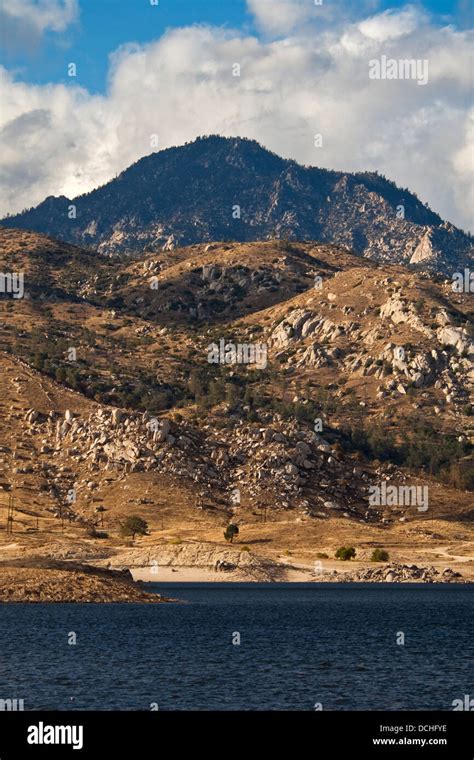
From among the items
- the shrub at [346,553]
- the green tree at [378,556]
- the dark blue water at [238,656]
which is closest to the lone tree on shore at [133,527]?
the shrub at [346,553]

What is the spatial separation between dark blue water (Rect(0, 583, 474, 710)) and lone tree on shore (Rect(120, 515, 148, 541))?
140ft

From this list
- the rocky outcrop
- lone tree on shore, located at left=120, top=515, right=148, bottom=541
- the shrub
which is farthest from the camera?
lone tree on shore, located at left=120, top=515, right=148, bottom=541

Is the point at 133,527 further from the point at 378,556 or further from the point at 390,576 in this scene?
the point at 390,576

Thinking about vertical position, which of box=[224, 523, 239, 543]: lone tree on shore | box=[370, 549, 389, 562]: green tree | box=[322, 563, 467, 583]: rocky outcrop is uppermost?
box=[224, 523, 239, 543]: lone tree on shore

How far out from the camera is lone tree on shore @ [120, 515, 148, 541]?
7190 inches

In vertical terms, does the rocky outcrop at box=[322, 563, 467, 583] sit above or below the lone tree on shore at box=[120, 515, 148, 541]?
below

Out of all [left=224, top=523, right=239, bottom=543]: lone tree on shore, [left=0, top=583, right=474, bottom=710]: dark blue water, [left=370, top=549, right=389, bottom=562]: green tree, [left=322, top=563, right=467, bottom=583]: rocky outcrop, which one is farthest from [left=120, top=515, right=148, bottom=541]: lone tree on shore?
[left=0, top=583, right=474, bottom=710]: dark blue water

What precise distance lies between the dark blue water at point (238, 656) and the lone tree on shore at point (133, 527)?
140 ft

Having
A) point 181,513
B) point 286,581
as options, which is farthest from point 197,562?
point 181,513

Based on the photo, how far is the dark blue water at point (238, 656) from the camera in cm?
6531
